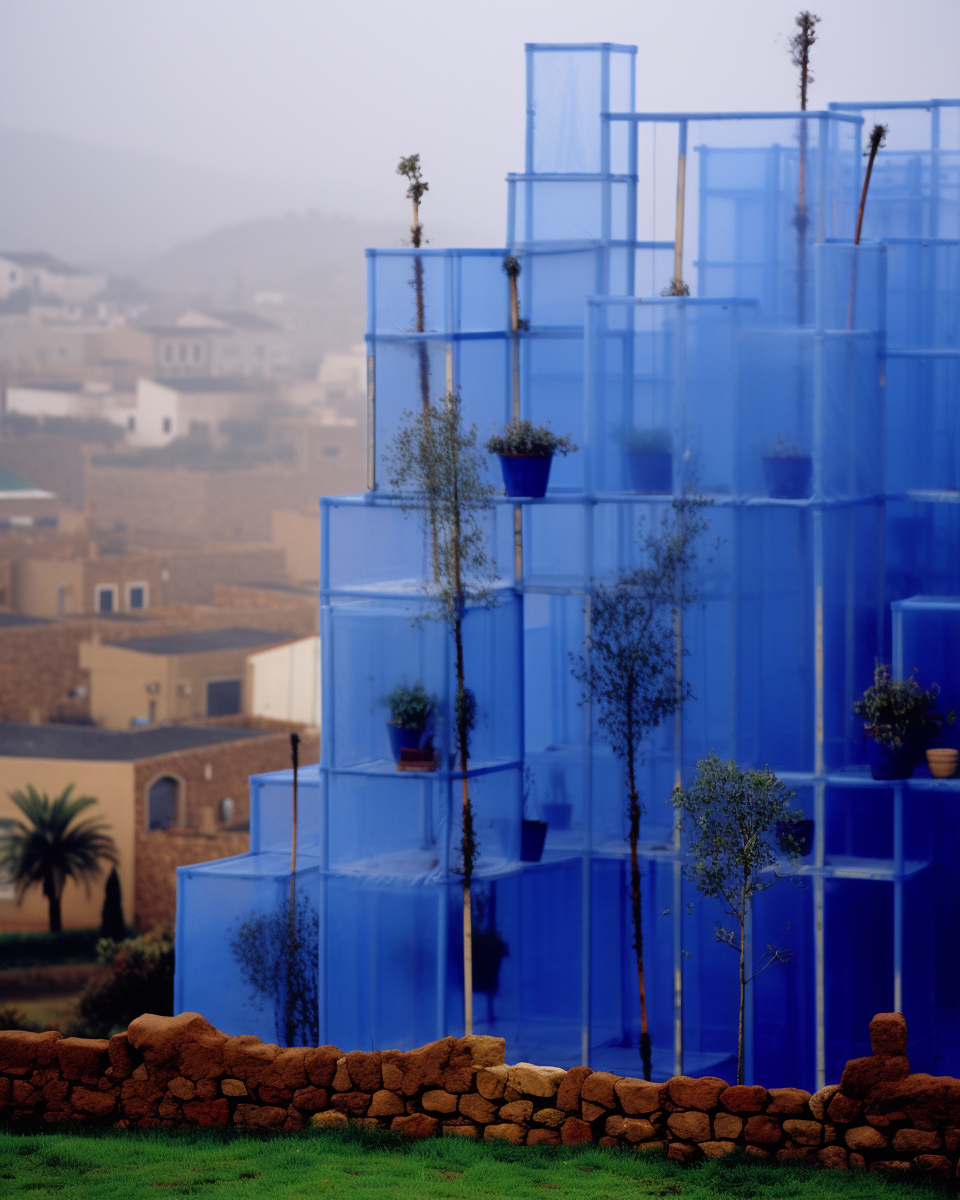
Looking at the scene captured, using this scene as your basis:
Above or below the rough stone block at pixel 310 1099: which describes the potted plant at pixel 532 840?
above

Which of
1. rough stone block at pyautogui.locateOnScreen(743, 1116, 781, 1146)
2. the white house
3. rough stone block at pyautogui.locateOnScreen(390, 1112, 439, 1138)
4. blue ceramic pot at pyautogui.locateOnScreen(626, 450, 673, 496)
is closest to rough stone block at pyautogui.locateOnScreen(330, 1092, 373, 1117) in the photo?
rough stone block at pyautogui.locateOnScreen(390, 1112, 439, 1138)

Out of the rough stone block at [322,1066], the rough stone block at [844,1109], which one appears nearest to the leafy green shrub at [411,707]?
the rough stone block at [322,1066]

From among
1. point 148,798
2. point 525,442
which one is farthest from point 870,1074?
point 148,798

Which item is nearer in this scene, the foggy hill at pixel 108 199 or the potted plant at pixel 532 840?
the potted plant at pixel 532 840

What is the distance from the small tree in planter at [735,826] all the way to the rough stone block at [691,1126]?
2.02m

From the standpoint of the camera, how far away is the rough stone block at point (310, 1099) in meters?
10.0

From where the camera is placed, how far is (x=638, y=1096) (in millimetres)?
9539

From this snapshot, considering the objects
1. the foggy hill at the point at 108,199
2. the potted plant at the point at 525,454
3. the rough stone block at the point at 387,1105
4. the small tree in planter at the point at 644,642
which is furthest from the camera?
the foggy hill at the point at 108,199

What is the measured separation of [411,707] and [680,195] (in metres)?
4.82

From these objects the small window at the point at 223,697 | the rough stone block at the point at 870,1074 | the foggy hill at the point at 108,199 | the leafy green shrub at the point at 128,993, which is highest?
the foggy hill at the point at 108,199

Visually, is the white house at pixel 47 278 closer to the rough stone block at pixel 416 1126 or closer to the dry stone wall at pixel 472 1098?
the dry stone wall at pixel 472 1098

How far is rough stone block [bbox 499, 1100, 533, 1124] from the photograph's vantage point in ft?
31.9

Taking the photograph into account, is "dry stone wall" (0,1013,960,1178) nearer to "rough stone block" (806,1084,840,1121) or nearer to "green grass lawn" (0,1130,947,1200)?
"rough stone block" (806,1084,840,1121)

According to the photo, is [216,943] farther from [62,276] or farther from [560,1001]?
[62,276]
